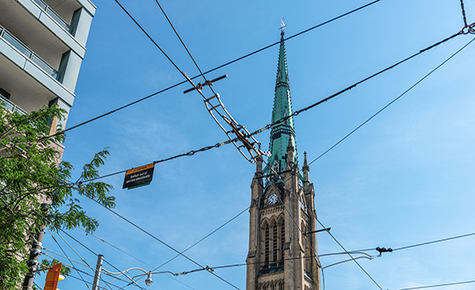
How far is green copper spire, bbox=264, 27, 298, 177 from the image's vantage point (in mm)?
71625

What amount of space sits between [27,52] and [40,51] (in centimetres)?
143

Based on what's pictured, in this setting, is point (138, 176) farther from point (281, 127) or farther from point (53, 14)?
point (281, 127)

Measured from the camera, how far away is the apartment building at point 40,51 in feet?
64.0

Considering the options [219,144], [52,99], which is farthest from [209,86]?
[52,99]

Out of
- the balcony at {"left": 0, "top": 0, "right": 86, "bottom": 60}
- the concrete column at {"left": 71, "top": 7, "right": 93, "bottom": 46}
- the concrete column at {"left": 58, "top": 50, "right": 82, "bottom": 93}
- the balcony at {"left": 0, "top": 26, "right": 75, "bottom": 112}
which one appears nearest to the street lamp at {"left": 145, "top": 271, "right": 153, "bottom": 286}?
the balcony at {"left": 0, "top": 26, "right": 75, "bottom": 112}

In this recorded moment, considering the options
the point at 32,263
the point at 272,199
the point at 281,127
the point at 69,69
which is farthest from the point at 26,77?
the point at 281,127

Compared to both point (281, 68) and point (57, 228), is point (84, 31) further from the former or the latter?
point (281, 68)

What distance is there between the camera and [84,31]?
22.7m

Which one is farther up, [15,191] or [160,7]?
[160,7]

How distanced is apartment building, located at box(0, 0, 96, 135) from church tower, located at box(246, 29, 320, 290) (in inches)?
1403

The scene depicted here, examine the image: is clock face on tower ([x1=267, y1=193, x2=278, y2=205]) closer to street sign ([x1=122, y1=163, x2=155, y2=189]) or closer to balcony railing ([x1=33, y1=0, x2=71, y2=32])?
balcony railing ([x1=33, y1=0, x2=71, y2=32])

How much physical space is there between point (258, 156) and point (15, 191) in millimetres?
7031

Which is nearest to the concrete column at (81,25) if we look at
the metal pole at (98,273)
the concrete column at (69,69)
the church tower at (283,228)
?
the concrete column at (69,69)

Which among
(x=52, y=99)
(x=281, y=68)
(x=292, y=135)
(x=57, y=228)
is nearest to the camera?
(x=57, y=228)
